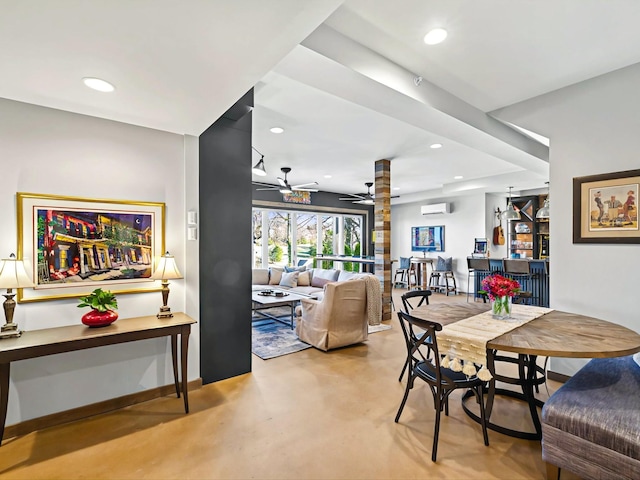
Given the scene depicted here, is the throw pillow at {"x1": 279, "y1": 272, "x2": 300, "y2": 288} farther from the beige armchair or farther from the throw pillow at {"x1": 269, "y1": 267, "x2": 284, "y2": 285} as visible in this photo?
the beige armchair

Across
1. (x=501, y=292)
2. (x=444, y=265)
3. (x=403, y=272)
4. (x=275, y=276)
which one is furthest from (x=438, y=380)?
(x=403, y=272)

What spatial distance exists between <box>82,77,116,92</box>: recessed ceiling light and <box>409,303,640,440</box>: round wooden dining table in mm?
2790

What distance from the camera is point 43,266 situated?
2422 mm

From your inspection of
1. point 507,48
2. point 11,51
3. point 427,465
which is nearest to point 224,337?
point 427,465

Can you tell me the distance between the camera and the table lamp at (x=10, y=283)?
83.8 inches

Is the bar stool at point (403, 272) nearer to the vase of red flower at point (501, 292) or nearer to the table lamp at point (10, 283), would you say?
the vase of red flower at point (501, 292)

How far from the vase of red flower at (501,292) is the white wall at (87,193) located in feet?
8.62

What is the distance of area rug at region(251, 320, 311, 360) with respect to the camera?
4.00 metres

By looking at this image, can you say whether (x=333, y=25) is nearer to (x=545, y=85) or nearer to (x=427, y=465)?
(x=545, y=85)

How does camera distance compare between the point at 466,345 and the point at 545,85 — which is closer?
the point at 466,345

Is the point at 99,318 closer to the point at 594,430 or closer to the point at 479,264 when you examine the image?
the point at 594,430

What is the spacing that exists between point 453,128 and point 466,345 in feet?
8.20

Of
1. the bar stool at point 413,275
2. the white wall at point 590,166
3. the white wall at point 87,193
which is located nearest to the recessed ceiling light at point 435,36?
the white wall at point 590,166

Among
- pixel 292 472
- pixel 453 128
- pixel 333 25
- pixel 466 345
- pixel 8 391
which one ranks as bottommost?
pixel 292 472
